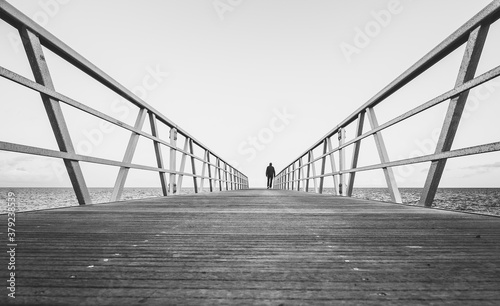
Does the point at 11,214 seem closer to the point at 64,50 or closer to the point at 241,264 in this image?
the point at 241,264

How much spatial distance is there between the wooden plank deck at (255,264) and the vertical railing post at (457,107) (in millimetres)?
777

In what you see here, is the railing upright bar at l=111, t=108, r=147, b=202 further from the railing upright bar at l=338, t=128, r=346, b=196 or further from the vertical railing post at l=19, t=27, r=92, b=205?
the railing upright bar at l=338, t=128, r=346, b=196

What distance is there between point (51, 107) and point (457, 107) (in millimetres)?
2882

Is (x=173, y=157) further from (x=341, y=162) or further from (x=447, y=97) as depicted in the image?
(x=447, y=97)

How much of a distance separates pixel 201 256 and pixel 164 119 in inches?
143

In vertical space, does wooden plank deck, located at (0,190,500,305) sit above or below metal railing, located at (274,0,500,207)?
below

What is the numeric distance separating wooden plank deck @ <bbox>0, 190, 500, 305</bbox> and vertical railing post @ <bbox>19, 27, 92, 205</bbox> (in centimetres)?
92

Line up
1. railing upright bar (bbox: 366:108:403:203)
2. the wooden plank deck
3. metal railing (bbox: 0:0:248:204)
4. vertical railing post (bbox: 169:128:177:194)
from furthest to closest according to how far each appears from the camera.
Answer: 1. vertical railing post (bbox: 169:128:177:194)
2. railing upright bar (bbox: 366:108:403:203)
3. metal railing (bbox: 0:0:248:204)
4. the wooden plank deck

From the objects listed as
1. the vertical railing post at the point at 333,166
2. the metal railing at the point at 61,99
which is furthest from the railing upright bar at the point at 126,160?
the vertical railing post at the point at 333,166

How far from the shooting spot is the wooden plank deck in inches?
25.5

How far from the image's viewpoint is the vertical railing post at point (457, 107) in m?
1.99

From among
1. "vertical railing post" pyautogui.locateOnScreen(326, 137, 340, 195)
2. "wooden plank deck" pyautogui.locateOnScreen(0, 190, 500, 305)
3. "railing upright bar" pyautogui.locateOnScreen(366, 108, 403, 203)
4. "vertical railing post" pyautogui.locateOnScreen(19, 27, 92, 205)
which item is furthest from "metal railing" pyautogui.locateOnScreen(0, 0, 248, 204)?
"vertical railing post" pyautogui.locateOnScreen(326, 137, 340, 195)

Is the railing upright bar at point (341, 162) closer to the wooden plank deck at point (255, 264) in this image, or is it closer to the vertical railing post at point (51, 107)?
the wooden plank deck at point (255, 264)

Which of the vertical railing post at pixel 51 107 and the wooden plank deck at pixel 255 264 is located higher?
the vertical railing post at pixel 51 107
